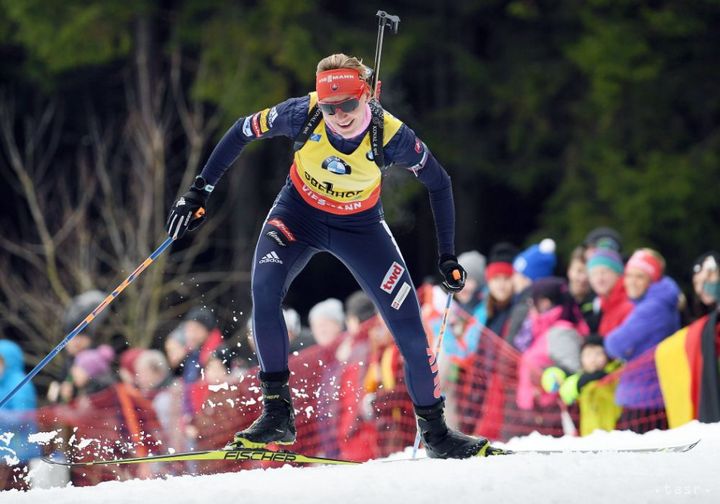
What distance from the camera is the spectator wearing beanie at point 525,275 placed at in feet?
26.2

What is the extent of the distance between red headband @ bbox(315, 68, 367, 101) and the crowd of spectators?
8.54ft

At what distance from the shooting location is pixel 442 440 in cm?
575

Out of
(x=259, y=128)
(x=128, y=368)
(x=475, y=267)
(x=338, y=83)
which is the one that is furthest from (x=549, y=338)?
(x=128, y=368)

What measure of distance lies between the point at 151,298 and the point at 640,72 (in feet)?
20.2

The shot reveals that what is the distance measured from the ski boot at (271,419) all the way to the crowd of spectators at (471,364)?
1697 mm

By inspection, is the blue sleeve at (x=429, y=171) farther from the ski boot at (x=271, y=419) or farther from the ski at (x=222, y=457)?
the ski at (x=222, y=457)

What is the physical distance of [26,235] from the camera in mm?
16797

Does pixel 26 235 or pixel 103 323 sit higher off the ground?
pixel 26 235

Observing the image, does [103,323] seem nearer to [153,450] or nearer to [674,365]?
[153,450]

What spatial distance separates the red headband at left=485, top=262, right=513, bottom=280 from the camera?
8.12m

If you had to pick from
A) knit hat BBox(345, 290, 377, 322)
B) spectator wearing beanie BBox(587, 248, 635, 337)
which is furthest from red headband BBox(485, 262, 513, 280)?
knit hat BBox(345, 290, 377, 322)

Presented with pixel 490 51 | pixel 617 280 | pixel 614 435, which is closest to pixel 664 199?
pixel 490 51

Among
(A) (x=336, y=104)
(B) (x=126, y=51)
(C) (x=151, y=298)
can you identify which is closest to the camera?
Result: (A) (x=336, y=104)

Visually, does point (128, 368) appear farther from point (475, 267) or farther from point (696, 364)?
point (696, 364)
